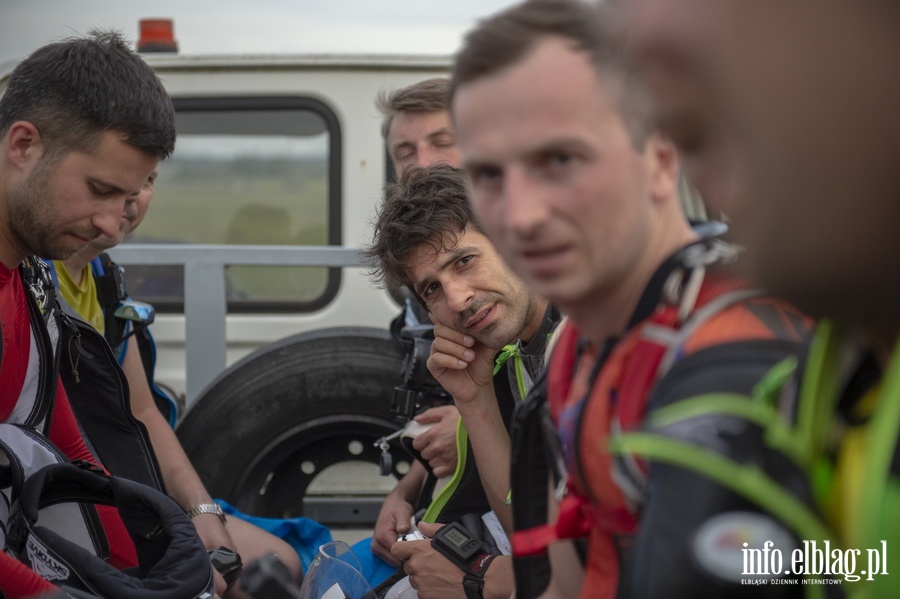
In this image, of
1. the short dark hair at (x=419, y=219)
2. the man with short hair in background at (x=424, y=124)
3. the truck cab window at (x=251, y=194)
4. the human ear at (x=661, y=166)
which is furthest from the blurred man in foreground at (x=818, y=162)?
the truck cab window at (x=251, y=194)

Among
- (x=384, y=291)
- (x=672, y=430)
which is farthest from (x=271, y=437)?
(x=672, y=430)

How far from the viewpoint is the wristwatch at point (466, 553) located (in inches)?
91.4

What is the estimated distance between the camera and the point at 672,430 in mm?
798

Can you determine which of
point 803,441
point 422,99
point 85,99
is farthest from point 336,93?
point 803,441

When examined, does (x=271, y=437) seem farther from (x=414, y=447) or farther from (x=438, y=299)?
(x=438, y=299)

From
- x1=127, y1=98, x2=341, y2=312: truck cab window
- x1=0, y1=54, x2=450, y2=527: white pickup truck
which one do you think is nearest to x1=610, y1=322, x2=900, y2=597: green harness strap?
x1=0, y1=54, x2=450, y2=527: white pickup truck

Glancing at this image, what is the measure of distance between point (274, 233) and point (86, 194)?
2.02 meters

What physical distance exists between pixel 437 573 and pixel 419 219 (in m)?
0.91

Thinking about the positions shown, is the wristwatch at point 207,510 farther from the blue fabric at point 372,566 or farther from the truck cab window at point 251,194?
the truck cab window at point 251,194

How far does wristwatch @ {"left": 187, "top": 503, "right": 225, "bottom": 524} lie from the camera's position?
9.67 feet

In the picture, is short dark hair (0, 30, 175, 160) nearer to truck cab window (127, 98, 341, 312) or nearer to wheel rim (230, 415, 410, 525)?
wheel rim (230, 415, 410, 525)

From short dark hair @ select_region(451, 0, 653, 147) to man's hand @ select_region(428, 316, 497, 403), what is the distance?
1241 millimetres

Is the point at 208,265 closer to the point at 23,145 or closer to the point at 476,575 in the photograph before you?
the point at 23,145

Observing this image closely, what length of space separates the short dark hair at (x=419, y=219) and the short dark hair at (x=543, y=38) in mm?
1334
